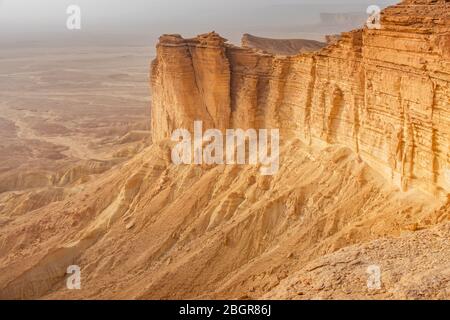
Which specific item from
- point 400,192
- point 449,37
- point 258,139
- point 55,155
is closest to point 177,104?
point 258,139

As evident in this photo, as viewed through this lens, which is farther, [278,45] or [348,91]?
[278,45]

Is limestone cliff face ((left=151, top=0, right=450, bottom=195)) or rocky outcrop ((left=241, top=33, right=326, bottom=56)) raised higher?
rocky outcrop ((left=241, top=33, right=326, bottom=56))

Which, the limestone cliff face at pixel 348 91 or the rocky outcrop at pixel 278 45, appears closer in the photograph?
the limestone cliff face at pixel 348 91

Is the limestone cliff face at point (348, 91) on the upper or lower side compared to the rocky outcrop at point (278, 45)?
lower

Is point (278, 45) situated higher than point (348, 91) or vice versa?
point (278, 45)

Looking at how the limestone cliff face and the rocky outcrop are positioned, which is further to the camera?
the rocky outcrop
